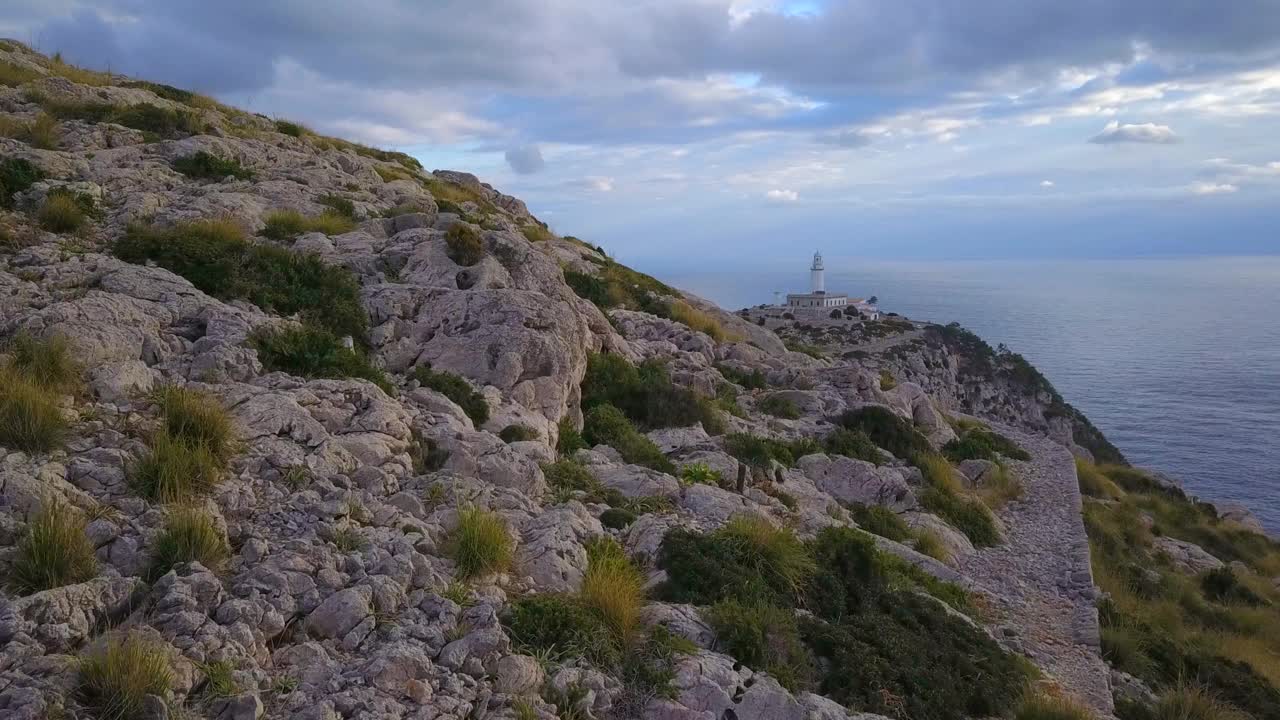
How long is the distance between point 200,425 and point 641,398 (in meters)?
7.17

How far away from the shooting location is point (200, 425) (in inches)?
257

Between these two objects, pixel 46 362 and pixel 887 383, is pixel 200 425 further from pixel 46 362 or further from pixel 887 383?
pixel 887 383

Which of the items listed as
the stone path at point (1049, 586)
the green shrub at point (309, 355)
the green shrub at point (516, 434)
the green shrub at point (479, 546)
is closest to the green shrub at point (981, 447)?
the stone path at point (1049, 586)

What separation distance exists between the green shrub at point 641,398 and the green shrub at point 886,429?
4.05 meters

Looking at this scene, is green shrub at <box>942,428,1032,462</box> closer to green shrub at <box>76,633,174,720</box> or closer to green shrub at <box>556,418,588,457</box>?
green shrub at <box>556,418,588,457</box>

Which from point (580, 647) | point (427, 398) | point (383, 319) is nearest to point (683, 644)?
point (580, 647)

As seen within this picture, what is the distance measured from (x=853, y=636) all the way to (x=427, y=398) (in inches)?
211

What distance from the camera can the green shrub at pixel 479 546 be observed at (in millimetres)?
6152

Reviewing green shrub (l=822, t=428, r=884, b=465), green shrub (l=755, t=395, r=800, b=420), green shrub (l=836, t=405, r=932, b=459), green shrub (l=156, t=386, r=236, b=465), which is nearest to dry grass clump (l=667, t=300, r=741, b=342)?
green shrub (l=755, t=395, r=800, b=420)

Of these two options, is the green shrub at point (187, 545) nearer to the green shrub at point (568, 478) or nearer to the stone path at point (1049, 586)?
the green shrub at point (568, 478)

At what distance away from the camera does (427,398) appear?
29.8 ft

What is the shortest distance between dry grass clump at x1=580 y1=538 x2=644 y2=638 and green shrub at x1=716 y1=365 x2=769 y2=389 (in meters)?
10.6

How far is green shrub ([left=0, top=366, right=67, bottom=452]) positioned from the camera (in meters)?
5.81

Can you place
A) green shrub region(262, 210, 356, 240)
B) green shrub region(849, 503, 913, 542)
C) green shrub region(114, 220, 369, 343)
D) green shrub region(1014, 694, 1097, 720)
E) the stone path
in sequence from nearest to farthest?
1. green shrub region(1014, 694, 1097, 720)
2. the stone path
3. green shrub region(114, 220, 369, 343)
4. green shrub region(849, 503, 913, 542)
5. green shrub region(262, 210, 356, 240)
